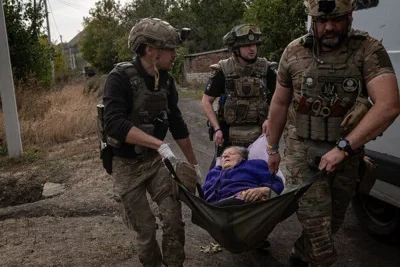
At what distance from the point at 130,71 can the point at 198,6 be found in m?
26.2

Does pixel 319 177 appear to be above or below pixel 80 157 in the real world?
above

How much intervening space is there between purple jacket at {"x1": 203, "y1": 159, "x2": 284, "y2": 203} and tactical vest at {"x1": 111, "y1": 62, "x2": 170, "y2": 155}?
66 cm

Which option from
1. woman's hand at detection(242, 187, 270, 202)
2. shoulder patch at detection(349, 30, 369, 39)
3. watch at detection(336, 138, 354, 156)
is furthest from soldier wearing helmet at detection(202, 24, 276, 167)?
watch at detection(336, 138, 354, 156)

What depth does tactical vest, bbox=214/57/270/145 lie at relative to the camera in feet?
12.5

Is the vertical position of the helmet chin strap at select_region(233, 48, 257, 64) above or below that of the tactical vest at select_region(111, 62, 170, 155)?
above

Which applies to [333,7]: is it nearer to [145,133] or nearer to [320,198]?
[320,198]

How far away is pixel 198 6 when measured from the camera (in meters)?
27.9

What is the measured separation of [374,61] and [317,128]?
49 cm

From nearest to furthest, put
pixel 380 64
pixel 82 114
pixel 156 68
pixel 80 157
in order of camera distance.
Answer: pixel 380 64 < pixel 156 68 < pixel 80 157 < pixel 82 114

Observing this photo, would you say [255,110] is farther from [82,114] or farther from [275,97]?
[82,114]

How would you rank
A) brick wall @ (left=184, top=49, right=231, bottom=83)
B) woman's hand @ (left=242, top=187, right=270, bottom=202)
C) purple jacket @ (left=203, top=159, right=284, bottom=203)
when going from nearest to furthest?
woman's hand @ (left=242, top=187, right=270, bottom=202)
purple jacket @ (left=203, top=159, right=284, bottom=203)
brick wall @ (left=184, top=49, right=231, bottom=83)

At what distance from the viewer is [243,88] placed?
150 inches

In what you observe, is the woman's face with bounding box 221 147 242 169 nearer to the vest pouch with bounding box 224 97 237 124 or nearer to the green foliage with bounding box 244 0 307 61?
the vest pouch with bounding box 224 97 237 124

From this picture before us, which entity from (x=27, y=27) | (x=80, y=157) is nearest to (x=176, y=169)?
(x=80, y=157)
